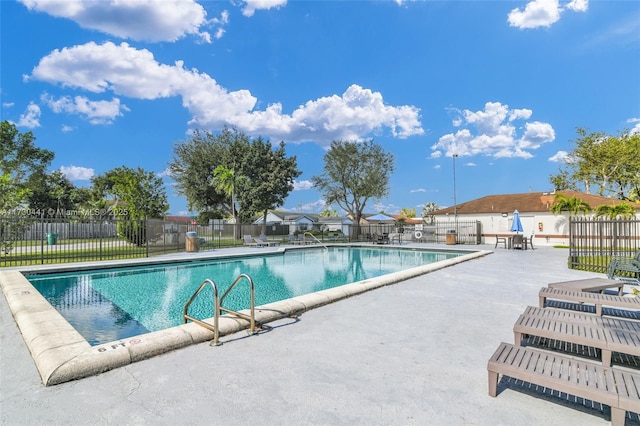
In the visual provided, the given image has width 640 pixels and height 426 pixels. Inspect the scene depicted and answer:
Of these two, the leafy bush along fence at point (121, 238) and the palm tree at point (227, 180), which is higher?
the palm tree at point (227, 180)

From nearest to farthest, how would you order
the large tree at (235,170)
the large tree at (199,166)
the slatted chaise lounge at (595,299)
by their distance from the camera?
the slatted chaise lounge at (595,299), the large tree at (235,170), the large tree at (199,166)

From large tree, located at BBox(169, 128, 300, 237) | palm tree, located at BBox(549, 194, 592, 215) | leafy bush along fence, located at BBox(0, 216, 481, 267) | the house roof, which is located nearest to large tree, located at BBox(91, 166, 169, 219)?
leafy bush along fence, located at BBox(0, 216, 481, 267)

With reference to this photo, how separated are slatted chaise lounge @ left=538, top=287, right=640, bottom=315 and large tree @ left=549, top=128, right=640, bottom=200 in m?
33.6

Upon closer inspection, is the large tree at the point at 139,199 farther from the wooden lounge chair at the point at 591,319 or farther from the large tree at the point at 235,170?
the wooden lounge chair at the point at 591,319

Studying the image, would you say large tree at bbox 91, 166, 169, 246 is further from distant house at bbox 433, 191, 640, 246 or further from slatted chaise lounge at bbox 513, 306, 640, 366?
distant house at bbox 433, 191, 640, 246

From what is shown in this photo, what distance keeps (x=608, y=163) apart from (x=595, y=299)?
1377 inches

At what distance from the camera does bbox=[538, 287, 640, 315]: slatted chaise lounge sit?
14.8ft

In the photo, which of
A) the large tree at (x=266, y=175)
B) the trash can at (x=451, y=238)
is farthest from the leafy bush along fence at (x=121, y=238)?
the large tree at (x=266, y=175)

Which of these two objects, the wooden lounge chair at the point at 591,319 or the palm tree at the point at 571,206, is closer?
the wooden lounge chair at the point at 591,319

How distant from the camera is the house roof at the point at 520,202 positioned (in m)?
24.8

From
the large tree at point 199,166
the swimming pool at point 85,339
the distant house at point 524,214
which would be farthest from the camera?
the large tree at point 199,166

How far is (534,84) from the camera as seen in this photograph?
91.3 ft

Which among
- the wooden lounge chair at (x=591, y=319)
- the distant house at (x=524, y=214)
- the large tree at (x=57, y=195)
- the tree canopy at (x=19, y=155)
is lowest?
the wooden lounge chair at (x=591, y=319)

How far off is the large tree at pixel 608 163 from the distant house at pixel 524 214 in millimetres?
5657
